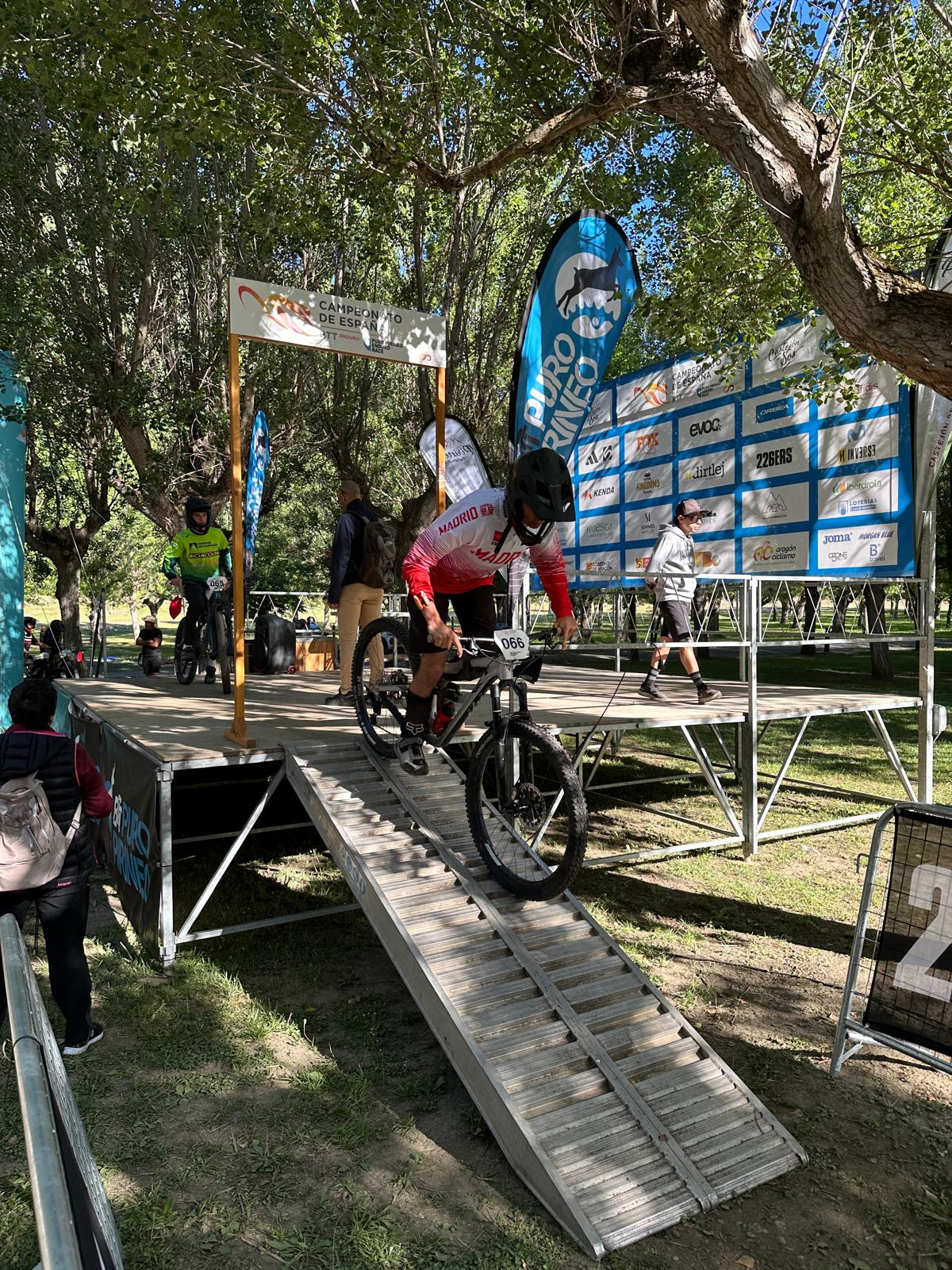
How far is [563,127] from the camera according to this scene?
6.72 m

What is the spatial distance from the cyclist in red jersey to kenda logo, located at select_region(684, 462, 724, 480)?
16.8 ft

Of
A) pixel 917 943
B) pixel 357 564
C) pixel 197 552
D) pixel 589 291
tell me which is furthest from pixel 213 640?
pixel 917 943

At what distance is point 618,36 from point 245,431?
38.3 ft

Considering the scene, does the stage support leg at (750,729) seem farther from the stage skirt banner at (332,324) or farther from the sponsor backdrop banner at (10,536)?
the sponsor backdrop banner at (10,536)

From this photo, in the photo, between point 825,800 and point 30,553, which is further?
point 30,553

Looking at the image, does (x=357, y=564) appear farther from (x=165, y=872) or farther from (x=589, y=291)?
(x=165, y=872)

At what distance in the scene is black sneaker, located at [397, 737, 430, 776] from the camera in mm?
5293

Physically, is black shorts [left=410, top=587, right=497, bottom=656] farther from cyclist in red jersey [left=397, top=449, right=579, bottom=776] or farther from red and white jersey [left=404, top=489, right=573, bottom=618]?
red and white jersey [left=404, top=489, right=573, bottom=618]

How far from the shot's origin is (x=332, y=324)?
5.89 meters

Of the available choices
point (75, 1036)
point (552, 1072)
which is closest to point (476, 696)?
point (552, 1072)

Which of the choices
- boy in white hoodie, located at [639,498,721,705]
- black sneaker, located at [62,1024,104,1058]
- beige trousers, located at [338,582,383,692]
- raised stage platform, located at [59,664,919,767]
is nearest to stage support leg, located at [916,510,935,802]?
raised stage platform, located at [59,664,919,767]

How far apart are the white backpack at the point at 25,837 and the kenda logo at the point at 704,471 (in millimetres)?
7724

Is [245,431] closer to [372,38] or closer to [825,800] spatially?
[372,38]

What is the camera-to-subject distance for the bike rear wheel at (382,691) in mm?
5754
